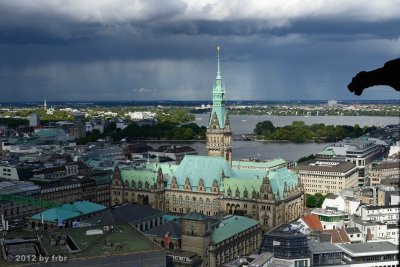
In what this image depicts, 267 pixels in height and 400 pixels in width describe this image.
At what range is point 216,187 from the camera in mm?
35250

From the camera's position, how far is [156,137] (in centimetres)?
10056

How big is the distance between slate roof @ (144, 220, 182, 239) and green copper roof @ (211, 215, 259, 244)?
5.75 ft

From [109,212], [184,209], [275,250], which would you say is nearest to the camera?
[275,250]

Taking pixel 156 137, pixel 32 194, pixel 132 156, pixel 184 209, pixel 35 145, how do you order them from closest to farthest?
pixel 184 209, pixel 32 194, pixel 132 156, pixel 35 145, pixel 156 137

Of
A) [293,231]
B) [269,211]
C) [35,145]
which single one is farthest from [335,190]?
[35,145]

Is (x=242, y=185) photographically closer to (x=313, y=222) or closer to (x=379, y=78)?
(x=313, y=222)

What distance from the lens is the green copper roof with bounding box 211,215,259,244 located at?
27016mm

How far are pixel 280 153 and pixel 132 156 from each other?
2216 cm

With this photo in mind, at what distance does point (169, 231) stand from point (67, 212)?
23.6 feet

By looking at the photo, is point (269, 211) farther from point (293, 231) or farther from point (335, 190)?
point (335, 190)

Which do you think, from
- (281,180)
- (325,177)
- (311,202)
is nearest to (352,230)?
(281,180)

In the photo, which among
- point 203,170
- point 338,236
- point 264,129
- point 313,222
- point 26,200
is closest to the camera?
point 338,236

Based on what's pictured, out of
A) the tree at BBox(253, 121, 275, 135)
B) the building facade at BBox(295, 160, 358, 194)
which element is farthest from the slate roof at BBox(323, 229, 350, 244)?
the tree at BBox(253, 121, 275, 135)

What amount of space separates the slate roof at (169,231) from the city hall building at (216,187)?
7.37 meters
